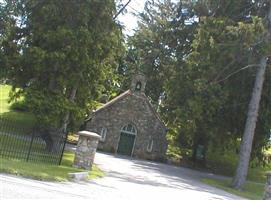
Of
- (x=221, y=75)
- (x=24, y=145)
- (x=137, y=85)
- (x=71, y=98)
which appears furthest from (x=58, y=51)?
(x=137, y=85)

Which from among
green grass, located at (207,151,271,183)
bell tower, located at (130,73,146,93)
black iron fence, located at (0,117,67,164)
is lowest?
black iron fence, located at (0,117,67,164)

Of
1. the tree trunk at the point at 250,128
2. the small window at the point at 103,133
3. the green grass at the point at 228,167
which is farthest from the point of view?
the small window at the point at 103,133

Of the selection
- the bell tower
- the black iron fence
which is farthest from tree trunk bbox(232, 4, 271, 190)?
the bell tower

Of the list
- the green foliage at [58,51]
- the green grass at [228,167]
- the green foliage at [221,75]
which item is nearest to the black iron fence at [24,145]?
the green foliage at [58,51]

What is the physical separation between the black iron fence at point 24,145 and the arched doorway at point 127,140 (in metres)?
24.3

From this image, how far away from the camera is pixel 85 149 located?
2298 cm

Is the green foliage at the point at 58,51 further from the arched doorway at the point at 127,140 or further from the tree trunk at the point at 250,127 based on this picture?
the arched doorway at the point at 127,140

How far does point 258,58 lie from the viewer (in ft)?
113

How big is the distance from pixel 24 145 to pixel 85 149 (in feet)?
8.46

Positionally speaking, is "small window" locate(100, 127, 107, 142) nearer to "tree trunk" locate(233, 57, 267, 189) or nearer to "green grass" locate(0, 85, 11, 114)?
"green grass" locate(0, 85, 11, 114)

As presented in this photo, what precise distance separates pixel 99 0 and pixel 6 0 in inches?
205

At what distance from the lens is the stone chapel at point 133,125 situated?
49.1 m

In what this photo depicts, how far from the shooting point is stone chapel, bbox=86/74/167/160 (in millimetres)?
49094

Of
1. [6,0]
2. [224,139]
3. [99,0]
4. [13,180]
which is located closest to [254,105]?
[224,139]
